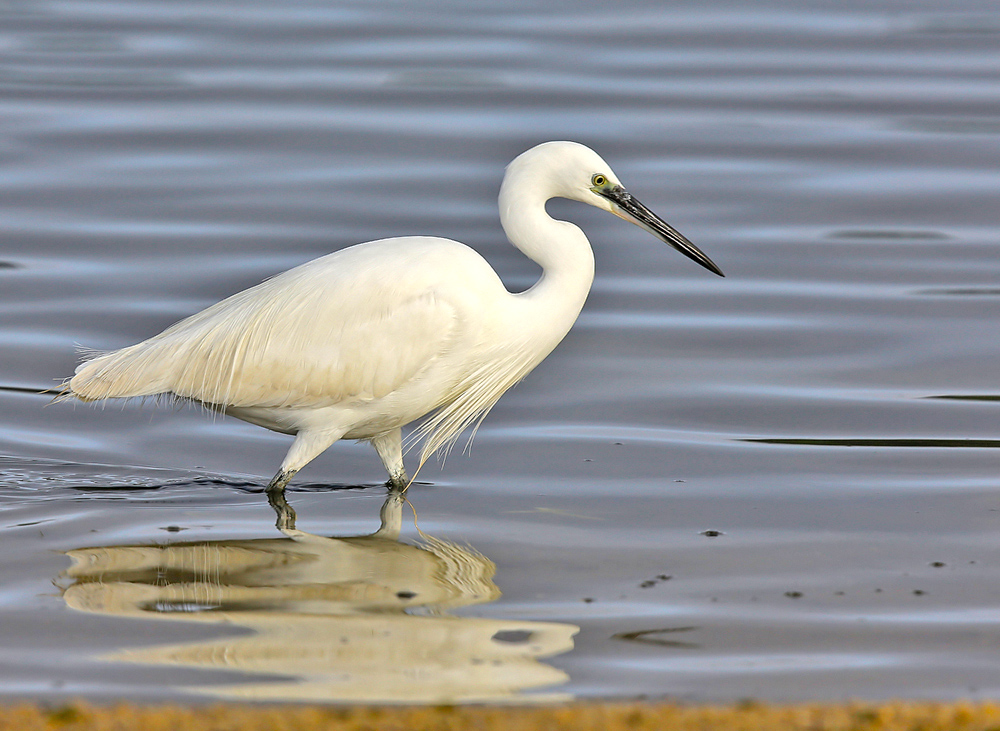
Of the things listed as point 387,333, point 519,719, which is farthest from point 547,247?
point 519,719

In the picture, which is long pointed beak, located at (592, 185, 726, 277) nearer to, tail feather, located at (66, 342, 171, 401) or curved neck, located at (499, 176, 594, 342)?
curved neck, located at (499, 176, 594, 342)

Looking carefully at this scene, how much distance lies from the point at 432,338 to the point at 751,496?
5.22ft

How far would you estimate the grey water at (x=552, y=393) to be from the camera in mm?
4266

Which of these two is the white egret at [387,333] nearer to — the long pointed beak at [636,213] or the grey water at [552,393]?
the long pointed beak at [636,213]

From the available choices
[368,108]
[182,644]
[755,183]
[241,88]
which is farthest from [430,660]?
[241,88]

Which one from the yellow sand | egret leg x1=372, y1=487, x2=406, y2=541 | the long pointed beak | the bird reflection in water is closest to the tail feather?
the bird reflection in water

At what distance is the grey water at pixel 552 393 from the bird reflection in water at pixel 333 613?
17 mm

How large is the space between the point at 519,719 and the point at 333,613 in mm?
1260

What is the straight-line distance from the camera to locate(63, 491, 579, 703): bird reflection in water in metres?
3.88

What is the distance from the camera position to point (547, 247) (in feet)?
19.2

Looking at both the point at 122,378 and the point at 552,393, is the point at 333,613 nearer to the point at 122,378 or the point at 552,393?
the point at 122,378

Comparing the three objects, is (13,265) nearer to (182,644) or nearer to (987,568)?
(182,644)

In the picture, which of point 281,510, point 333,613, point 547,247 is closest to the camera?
point 333,613

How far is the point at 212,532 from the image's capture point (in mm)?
5430
